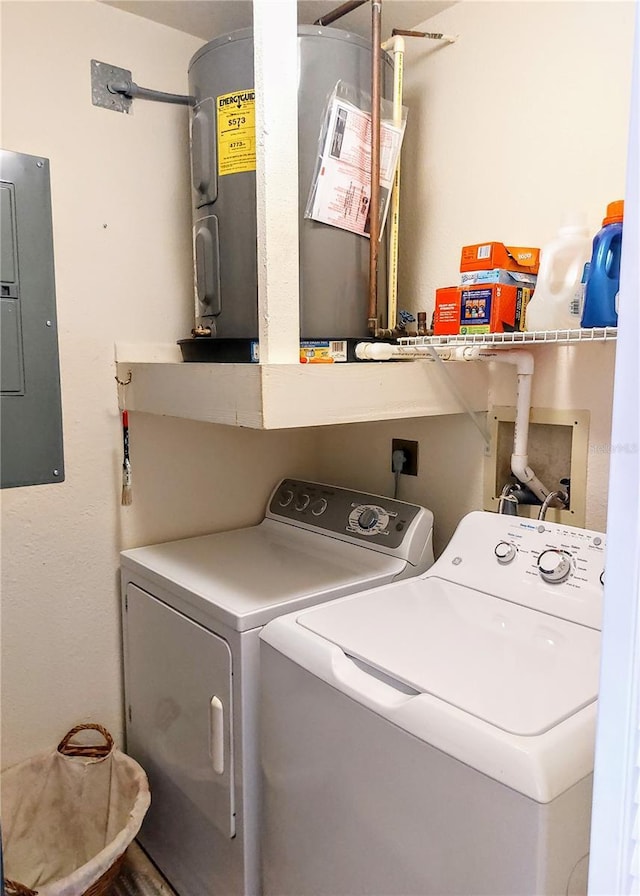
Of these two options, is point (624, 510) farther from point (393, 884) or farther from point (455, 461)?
point (455, 461)

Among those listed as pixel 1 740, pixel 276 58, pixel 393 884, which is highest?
pixel 276 58

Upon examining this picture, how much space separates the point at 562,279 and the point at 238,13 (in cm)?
117

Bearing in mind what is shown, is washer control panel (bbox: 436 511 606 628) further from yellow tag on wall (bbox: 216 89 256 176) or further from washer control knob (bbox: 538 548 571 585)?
yellow tag on wall (bbox: 216 89 256 176)

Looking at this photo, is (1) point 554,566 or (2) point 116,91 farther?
(2) point 116,91

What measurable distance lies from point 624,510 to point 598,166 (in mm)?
1193

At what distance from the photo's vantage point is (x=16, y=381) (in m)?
1.59

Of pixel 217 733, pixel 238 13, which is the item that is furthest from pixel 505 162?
pixel 217 733

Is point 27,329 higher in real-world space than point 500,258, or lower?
lower

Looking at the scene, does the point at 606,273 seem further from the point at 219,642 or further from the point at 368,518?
the point at 219,642

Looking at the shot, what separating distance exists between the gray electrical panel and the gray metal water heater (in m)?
→ 0.41

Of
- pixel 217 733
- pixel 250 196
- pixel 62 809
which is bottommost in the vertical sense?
pixel 62 809

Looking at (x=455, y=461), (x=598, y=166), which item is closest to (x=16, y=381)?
(x=455, y=461)

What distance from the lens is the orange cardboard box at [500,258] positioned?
1.43m

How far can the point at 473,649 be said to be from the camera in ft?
3.70
